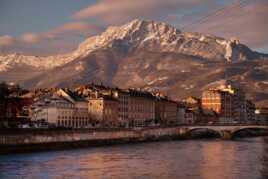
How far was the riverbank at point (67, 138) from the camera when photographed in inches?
2598

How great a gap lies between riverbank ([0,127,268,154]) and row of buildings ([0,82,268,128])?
10201 millimetres

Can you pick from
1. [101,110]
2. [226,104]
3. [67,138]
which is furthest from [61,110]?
[226,104]

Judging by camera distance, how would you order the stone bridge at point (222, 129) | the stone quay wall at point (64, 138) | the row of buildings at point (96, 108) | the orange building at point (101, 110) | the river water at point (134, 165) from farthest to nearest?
1. the stone bridge at point (222, 129)
2. the orange building at point (101, 110)
3. the row of buildings at point (96, 108)
4. the stone quay wall at point (64, 138)
5. the river water at point (134, 165)

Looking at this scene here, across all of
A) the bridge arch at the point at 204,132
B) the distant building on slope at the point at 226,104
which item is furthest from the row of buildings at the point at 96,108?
the distant building on slope at the point at 226,104

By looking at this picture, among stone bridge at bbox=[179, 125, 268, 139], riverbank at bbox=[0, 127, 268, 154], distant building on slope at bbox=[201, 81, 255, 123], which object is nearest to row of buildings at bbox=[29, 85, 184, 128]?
riverbank at bbox=[0, 127, 268, 154]

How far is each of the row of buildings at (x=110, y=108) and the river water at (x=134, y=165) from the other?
28.7 m

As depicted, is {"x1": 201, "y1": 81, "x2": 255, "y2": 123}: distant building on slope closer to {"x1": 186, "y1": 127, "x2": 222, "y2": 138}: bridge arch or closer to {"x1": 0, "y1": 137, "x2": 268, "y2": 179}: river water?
{"x1": 186, "y1": 127, "x2": 222, "y2": 138}: bridge arch

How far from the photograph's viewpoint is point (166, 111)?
14738 cm

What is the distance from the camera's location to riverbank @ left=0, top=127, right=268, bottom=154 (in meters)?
66.0

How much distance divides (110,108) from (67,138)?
122 ft

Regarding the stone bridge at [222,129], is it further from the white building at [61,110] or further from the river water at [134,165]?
the river water at [134,165]

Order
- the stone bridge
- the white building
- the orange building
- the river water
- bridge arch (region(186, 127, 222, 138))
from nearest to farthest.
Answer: the river water → the white building → the orange building → the stone bridge → bridge arch (region(186, 127, 222, 138))

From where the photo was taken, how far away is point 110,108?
372ft

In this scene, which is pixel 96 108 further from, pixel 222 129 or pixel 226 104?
pixel 226 104
